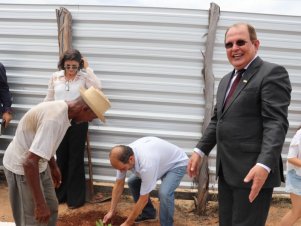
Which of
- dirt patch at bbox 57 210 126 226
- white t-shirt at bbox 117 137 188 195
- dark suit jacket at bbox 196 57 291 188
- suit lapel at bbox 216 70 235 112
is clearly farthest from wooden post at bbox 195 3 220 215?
dark suit jacket at bbox 196 57 291 188

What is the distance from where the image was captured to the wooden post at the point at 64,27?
14.7 feet

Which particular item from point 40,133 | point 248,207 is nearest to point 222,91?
point 248,207

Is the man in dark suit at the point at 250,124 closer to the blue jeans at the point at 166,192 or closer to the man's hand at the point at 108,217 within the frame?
the blue jeans at the point at 166,192

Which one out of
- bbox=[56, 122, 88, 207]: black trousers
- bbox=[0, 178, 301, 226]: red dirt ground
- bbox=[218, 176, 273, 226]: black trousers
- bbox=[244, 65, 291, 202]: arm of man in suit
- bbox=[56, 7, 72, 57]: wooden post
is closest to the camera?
bbox=[244, 65, 291, 202]: arm of man in suit

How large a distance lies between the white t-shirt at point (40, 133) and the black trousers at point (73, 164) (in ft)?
5.21

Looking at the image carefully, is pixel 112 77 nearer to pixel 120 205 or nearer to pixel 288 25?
pixel 120 205

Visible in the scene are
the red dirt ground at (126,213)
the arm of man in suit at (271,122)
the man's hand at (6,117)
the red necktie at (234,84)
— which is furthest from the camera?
the man's hand at (6,117)

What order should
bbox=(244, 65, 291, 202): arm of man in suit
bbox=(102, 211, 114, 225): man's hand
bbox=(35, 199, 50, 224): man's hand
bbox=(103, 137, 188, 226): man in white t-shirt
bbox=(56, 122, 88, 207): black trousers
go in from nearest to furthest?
bbox=(244, 65, 291, 202): arm of man in suit → bbox=(35, 199, 50, 224): man's hand → bbox=(103, 137, 188, 226): man in white t-shirt → bbox=(102, 211, 114, 225): man's hand → bbox=(56, 122, 88, 207): black trousers

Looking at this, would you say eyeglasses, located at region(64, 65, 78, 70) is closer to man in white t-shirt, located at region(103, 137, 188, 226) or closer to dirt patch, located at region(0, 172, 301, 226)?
man in white t-shirt, located at region(103, 137, 188, 226)

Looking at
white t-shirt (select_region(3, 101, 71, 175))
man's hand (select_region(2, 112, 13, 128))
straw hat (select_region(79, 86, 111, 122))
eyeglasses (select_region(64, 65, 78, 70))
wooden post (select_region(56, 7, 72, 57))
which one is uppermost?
wooden post (select_region(56, 7, 72, 57))

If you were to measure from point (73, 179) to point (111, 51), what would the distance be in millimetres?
1712

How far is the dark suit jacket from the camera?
6.68 feet

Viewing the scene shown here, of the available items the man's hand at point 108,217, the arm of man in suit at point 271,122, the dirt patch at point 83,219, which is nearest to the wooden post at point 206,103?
the dirt patch at point 83,219

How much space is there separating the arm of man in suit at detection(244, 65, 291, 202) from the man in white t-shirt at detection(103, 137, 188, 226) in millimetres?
1535
